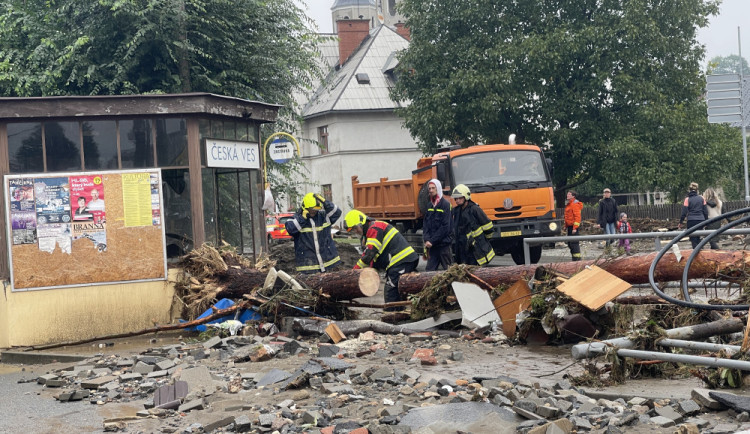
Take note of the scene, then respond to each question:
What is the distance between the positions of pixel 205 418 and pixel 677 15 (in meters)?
28.4

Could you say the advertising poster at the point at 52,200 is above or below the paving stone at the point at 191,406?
above

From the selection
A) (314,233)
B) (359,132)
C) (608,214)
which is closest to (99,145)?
(314,233)

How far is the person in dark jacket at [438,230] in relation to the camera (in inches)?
496

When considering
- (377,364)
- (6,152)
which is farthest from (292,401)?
(6,152)

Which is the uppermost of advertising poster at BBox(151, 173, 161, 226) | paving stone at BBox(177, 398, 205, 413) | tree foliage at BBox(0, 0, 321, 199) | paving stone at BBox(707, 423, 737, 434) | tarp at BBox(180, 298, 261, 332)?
Result: tree foliage at BBox(0, 0, 321, 199)

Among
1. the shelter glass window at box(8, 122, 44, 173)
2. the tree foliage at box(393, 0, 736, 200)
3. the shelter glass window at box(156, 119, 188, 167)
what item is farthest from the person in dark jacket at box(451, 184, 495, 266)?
the tree foliage at box(393, 0, 736, 200)

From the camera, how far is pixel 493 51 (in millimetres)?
31312

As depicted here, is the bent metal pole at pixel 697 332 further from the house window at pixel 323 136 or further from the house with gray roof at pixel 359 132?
the house window at pixel 323 136

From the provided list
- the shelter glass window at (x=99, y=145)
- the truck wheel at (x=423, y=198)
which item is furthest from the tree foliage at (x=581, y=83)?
the shelter glass window at (x=99, y=145)

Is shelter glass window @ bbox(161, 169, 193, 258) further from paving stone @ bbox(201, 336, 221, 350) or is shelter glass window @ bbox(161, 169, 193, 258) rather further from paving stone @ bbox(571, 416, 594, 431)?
paving stone @ bbox(571, 416, 594, 431)

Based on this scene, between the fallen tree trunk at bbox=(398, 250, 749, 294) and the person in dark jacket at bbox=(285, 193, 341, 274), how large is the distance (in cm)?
280

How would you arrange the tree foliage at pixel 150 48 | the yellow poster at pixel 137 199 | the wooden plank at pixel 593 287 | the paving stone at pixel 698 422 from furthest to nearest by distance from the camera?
Answer: the tree foliage at pixel 150 48
the yellow poster at pixel 137 199
the wooden plank at pixel 593 287
the paving stone at pixel 698 422

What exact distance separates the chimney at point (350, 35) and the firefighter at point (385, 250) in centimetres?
4536

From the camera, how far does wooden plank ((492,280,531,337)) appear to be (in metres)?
9.75
